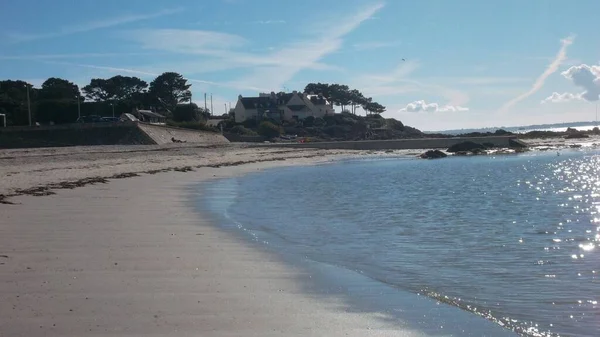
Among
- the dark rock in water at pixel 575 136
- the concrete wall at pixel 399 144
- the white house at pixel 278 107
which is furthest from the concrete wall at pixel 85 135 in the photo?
the dark rock in water at pixel 575 136

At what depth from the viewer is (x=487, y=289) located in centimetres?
838

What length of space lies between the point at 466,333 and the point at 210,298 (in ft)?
9.13

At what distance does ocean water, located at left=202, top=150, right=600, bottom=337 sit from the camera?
7770mm

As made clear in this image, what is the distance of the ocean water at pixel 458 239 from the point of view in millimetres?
7770

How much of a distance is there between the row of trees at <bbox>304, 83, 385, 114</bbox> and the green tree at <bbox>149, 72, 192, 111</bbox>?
114 feet


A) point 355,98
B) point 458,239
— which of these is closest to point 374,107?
point 355,98

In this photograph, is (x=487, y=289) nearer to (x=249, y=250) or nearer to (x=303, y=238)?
(x=249, y=250)

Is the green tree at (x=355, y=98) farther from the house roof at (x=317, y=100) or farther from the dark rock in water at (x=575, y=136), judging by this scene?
the dark rock in water at (x=575, y=136)

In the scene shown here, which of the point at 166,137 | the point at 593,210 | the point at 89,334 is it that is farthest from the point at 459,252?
the point at 166,137

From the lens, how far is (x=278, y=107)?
118 metres

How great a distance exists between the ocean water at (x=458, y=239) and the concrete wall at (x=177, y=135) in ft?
115

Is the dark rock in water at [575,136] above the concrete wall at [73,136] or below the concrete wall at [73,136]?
below

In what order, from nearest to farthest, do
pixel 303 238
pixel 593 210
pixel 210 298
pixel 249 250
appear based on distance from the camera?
pixel 210 298
pixel 249 250
pixel 303 238
pixel 593 210

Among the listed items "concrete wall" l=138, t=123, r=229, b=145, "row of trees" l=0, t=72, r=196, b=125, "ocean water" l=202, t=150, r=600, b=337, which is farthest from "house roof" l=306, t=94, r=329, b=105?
"ocean water" l=202, t=150, r=600, b=337
